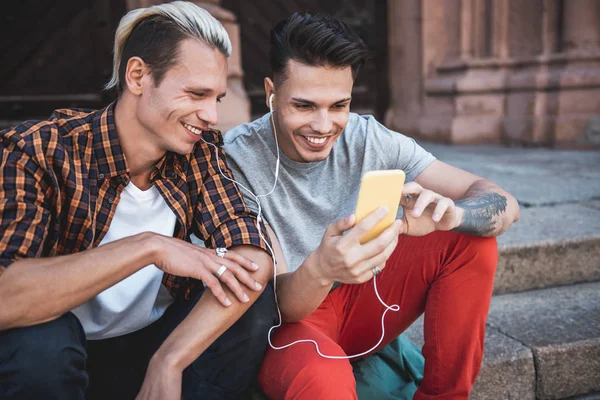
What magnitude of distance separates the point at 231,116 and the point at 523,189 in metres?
2.21

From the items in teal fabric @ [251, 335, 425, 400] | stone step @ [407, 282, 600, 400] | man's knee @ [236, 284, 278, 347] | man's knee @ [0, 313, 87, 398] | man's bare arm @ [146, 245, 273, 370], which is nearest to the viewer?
man's knee @ [0, 313, 87, 398]

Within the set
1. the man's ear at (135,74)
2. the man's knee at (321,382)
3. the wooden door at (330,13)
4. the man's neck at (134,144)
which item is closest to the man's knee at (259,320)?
the man's knee at (321,382)

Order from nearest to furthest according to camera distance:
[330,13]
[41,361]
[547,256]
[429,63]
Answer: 1. [41,361]
2. [547,256]
3. [330,13]
4. [429,63]

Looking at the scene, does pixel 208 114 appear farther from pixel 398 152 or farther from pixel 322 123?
pixel 398 152

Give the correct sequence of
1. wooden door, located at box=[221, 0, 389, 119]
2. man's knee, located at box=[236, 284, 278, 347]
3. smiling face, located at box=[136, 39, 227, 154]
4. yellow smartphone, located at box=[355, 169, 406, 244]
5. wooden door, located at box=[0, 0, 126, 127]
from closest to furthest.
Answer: yellow smartphone, located at box=[355, 169, 406, 244]
man's knee, located at box=[236, 284, 278, 347]
smiling face, located at box=[136, 39, 227, 154]
wooden door, located at box=[0, 0, 126, 127]
wooden door, located at box=[221, 0, 389, 119]

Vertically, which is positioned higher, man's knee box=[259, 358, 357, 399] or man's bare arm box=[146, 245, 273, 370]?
man's bare arm box=[146, 245, 273, 370]

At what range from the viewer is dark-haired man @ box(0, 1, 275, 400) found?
1.47 metres

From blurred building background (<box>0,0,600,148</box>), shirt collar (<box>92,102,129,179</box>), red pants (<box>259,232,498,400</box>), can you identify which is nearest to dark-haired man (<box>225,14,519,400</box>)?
red pants (<box>259,232,498,400</box>)

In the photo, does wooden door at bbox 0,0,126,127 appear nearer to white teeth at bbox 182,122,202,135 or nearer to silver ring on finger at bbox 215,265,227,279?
white teeth at bbox 182,122,202,135

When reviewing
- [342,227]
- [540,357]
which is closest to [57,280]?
[342,227]

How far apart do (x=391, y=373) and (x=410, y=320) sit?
0.23m

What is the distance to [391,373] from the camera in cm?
211

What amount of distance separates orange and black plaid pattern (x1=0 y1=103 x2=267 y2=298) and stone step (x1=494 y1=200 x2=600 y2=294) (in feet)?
4.80

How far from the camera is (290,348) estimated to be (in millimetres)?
1729
